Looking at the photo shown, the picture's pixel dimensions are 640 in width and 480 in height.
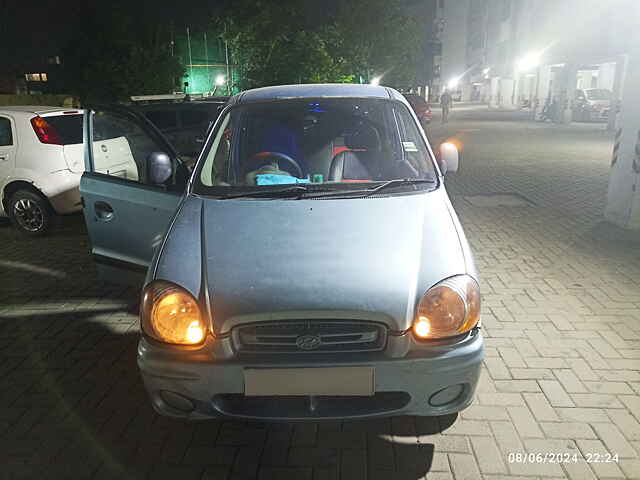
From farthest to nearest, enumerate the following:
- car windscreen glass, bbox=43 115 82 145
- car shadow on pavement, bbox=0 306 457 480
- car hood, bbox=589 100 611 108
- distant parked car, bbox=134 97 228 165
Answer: car hood, bbox=589 100 611 108, distant parked car, bbox=134 97 228 165, car windscreen glass, bbox=43 115 82 145, car shadow on pavement, bbox=0 306 457 480

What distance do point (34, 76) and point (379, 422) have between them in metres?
66.4

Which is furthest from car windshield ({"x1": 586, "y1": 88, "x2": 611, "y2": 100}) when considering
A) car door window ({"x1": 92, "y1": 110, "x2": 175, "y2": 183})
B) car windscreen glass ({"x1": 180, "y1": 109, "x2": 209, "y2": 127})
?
car door window ({"x1": 92, "y1": 110, "x2": 175, "y2": 183})

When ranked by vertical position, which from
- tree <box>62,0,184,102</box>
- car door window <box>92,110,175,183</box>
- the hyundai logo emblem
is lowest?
the hyundai logo emblem

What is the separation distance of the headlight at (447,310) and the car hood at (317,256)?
0.05 meters

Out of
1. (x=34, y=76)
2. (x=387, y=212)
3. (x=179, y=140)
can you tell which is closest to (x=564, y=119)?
(x=179, y=140)

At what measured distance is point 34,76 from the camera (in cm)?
5772

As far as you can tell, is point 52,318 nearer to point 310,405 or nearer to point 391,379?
point 310,405

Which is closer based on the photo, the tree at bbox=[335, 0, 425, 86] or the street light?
the tree at bbox=[335, 0, 425, 86]

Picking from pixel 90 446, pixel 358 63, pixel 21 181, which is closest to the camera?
pixel 90 446

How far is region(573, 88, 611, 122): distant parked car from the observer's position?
2466cm

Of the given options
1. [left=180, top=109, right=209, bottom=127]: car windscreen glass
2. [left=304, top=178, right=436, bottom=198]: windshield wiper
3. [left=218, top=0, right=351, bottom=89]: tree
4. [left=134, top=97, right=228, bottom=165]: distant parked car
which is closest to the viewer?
[left=304, top=178, right=436, bottom=198]: windshield wiper

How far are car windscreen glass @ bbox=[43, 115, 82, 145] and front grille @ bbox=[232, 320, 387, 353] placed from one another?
5504 millimetres

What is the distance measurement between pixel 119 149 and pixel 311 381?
4683 millimetres

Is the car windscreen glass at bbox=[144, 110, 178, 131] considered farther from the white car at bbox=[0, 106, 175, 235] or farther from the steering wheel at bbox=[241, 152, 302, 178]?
the steering wheel at bbox=[241, 152, 302, 178]
